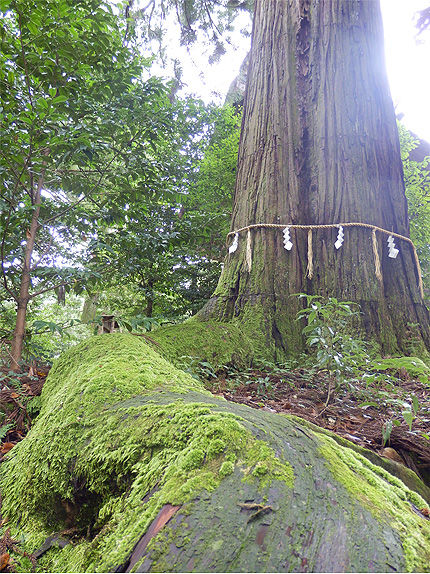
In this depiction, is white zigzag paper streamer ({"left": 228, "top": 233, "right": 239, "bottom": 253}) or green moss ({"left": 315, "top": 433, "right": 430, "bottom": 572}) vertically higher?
white zigzag paper streamer ({"left": 228, "top": 233, "right": 239, "bottom": 253})

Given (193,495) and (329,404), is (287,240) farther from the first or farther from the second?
(193,495)

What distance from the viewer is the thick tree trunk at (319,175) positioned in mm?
3154

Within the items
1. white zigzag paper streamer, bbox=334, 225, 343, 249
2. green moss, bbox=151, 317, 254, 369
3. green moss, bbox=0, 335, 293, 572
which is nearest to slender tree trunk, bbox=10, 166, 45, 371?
green moss, bbox=151, 317, 254, 369

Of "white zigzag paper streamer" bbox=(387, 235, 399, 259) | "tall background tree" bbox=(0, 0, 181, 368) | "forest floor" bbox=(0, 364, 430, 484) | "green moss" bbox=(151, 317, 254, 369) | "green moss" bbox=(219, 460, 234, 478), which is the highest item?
"tall background tree" bbox=(0, 0, 181, 368)

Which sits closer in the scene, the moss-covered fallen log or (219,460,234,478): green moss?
the moss-covered fallen log

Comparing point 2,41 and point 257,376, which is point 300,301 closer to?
point 257,376

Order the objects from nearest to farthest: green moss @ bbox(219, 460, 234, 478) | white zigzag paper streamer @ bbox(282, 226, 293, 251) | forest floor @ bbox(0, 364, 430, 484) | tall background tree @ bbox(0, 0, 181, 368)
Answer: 1. green moss @ bbox(219, 460, 234, 478)
2. forest floor @ bbox(0, 364, 430, 484)
3. tall background tree @ bbox(0, 0, 181, 368)
4. white zigzag paper streamer @ bbox(282, 226, 293, 251)

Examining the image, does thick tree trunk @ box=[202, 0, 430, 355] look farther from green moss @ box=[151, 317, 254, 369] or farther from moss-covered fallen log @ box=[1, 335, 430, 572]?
moss-covered fallen log @ box=[1, 335, 430, 572]

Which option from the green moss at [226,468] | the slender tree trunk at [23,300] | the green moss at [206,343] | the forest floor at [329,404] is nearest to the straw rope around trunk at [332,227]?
the green moss at [206,343]

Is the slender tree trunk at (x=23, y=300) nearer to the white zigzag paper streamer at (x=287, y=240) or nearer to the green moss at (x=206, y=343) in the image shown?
the green moss at (x=206, y=343)

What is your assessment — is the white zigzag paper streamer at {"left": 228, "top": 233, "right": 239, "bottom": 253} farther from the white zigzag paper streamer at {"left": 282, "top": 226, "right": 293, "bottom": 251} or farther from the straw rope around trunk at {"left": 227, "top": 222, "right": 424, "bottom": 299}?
the white zigzag paper streamer at {"left": 282, "top": 226, "right": 293, "bottom": 251}

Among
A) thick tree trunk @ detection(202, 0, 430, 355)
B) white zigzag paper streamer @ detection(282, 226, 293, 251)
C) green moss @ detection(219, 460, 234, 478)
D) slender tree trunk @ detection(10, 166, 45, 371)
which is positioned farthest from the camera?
white zigzag paper streamer @ detection(282, 226, 293, 251)

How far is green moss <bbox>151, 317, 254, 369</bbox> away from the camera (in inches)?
A: 96.6

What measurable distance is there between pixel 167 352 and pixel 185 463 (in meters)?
1.64
